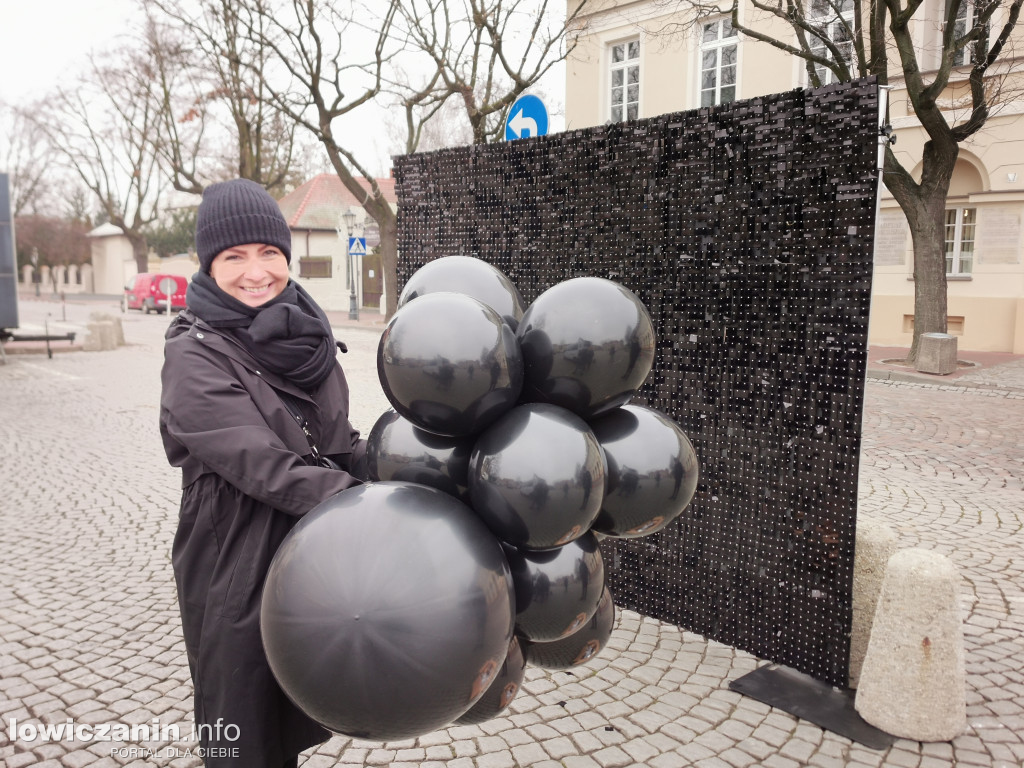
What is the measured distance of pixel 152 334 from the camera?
77.5ft

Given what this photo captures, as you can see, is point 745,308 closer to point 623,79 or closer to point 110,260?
point 623,79

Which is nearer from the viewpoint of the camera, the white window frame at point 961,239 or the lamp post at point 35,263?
the white window frame at point 961,239

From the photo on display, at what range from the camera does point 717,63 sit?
67.9 ft

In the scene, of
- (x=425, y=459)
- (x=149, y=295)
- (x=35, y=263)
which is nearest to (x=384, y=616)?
(x=425, y=459)

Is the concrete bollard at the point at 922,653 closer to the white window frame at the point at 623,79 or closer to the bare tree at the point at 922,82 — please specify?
the bare tree at the point at 922,82

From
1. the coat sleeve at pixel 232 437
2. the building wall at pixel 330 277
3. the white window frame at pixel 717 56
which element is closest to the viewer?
the coat sleeve at pixel 232 437

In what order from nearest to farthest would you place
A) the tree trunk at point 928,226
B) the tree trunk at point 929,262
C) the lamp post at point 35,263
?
the tree trunk at point 928,226, the tree trunk at point 929,262, the lamp post at point 35,263

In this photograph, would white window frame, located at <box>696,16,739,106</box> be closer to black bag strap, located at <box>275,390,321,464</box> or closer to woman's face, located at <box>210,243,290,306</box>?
woman's face, located at <box>210,243,290,306</box>

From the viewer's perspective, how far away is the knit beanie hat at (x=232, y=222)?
6.69 feet

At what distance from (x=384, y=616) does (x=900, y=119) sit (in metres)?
20.2

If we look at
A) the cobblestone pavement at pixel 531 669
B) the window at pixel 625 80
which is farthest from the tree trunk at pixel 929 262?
the window at pixel 625 80

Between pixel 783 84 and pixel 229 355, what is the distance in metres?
20.3

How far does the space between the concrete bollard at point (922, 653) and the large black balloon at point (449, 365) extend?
2.21m

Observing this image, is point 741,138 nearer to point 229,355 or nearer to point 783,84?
point 229,355
